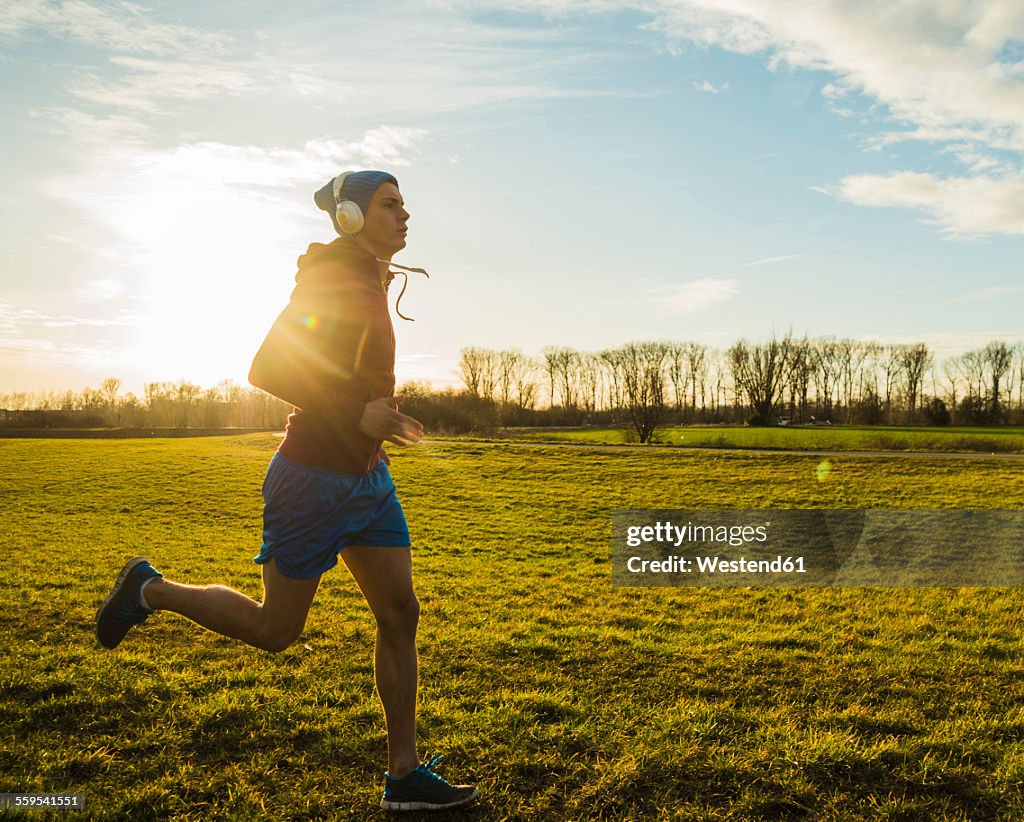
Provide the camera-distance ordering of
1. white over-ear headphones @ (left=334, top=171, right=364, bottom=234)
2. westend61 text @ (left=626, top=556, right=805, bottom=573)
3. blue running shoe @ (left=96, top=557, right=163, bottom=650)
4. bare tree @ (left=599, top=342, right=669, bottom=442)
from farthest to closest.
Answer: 1. bare tree @ (left=599, top=342, right=669, bottom=442)
2. westend61 text @ (left=626, top=556, right=805, bottom=573)
3. blue running shoe @ (left=96, top=557, right=163, bottom=650)
4. white over-ear headphones @ (left=334, top=171, right=364, bottom=234)

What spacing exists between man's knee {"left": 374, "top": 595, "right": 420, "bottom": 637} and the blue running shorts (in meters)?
0.28

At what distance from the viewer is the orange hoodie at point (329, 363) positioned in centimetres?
283

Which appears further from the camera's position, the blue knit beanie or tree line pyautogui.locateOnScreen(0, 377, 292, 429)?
tree line pyautogui.locateOnScreen(0, 377, 292, 429)

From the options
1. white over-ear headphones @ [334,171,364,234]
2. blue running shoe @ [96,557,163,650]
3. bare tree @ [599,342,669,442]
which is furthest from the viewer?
bare tree @ [599,342,669,442]

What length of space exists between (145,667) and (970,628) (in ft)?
24.3

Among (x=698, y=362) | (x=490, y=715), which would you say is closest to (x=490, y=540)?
(x=490, y=715)

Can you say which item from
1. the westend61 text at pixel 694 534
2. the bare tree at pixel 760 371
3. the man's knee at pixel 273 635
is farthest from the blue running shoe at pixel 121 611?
the bare tree at pixel 760 371

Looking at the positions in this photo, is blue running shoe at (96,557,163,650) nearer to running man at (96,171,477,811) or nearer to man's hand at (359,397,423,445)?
running man at (96,171,477,811)

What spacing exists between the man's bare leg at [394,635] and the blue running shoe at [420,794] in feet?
0.15

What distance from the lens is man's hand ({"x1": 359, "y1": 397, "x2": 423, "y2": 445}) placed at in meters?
2.76

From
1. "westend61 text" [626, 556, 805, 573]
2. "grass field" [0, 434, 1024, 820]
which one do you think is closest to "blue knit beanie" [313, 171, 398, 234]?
"grass field" [0, 434, 1024, 820]

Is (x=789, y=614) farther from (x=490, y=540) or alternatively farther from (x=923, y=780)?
(x=490, y=540)

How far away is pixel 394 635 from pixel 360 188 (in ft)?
6.43

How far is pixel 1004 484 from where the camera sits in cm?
2161
